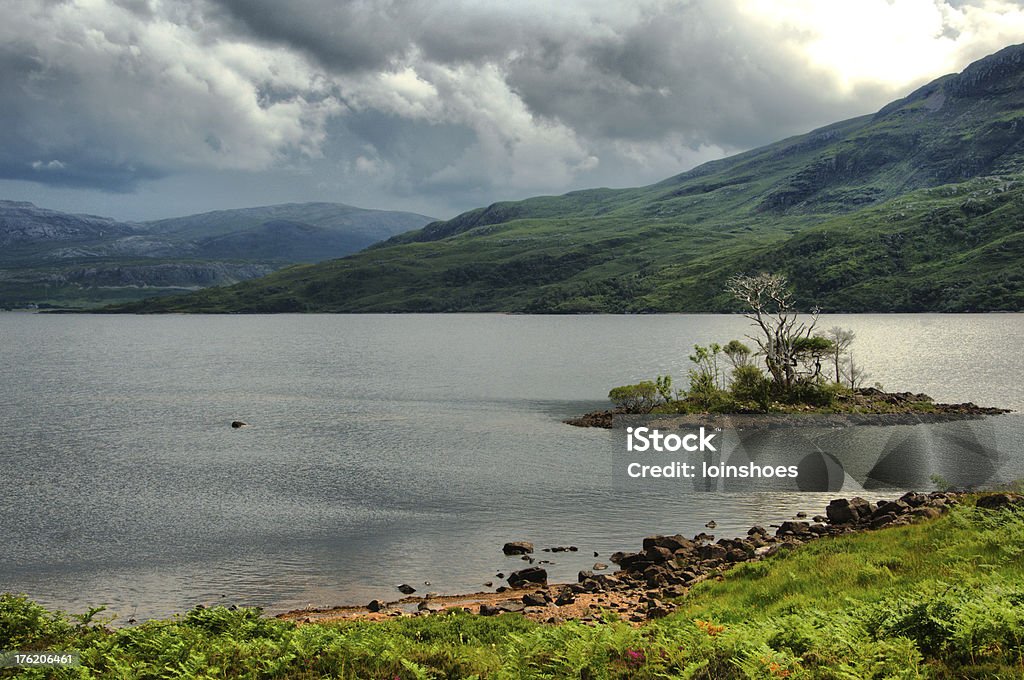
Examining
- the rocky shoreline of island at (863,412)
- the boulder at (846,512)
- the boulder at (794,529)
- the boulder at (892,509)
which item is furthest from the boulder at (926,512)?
the rocky shoreline of island at (863,412)

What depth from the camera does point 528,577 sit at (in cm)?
3209

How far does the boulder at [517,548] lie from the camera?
36.9m

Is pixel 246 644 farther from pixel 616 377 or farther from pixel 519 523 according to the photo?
pixel 616 377

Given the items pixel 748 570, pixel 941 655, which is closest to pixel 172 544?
pixel 748 570

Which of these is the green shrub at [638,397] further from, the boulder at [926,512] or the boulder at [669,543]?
the boulder at [926,512]

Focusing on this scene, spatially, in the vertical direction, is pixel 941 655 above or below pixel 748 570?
above

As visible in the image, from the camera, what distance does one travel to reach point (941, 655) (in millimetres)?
14789

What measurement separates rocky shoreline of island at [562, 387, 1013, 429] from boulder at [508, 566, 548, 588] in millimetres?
46062

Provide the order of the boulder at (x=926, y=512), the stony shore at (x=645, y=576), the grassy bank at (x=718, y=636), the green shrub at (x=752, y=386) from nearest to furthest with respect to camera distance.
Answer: the grassy bank at (x=718, y=636)
the stony shore at (x=645, y=576)
the boulder at (x=926, y=512)
the green shrub at (x=752, y=386)

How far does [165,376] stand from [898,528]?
134m

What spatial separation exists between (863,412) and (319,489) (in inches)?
2215

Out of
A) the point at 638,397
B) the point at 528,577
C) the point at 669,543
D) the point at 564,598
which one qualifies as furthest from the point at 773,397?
the point at 564,598

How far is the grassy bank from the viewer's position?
47.7 ft

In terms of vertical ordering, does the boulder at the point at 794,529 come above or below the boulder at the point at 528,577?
above
